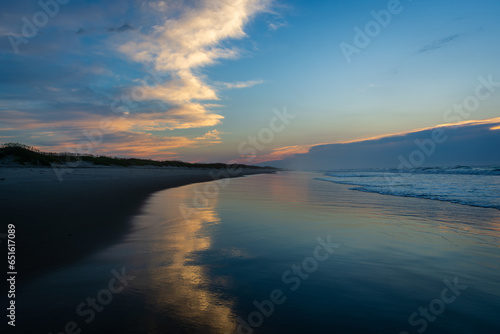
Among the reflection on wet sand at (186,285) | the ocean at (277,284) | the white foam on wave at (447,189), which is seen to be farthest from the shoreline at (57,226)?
the white foam on wave at (447,189)

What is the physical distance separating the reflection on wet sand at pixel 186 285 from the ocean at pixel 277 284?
0.02 metres

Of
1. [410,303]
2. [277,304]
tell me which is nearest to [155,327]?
[277,304]

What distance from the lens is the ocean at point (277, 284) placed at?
2963 mm

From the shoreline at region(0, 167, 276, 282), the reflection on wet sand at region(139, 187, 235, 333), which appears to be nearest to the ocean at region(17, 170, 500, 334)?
the reflection on wet sand at region(139, 187, 235, 333)

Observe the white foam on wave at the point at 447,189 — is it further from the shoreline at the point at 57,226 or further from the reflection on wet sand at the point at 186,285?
the shoreline at the point at 57,226

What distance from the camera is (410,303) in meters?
3.47

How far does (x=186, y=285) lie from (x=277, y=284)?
1.35 meters

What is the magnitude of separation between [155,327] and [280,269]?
7.77ft

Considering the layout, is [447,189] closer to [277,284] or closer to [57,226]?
[277,284]

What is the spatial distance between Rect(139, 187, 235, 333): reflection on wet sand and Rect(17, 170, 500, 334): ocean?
2 cm

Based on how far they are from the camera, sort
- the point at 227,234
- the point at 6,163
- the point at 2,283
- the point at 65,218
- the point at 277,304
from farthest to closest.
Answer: the point at 6,163 < the point at 65,218 < the point at 227,234 < the point at 2,283 < the point at 277,304

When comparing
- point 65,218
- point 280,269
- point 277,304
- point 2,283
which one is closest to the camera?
point 277,304

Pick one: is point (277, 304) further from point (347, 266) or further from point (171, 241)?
point (171, 241)

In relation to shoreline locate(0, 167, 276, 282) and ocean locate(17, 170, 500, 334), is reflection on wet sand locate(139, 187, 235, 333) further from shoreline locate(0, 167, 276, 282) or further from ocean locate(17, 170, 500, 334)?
shoreline locate(0, 167, 276, 282)
